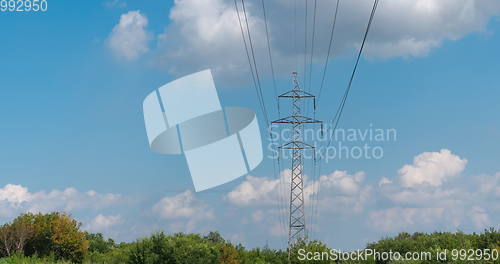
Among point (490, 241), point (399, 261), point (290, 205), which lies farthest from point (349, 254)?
point (399, 261)

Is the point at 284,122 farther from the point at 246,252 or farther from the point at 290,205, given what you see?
the point at 246,252

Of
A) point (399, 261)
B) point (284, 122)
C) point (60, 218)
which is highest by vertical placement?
point (284, 122)

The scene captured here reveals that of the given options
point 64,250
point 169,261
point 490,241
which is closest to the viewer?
point 169,261

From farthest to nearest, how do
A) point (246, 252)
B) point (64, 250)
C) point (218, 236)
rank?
Answer: point (218, 236)
point (246, 252)
point (64, 250)

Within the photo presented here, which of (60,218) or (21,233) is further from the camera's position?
(60,218)

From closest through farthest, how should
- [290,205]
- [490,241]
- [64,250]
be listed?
[290,205] < [490,241] < [64,250]

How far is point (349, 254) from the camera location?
5319 cm

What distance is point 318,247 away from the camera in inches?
2189

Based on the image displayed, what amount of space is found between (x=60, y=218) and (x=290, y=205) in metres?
25.7

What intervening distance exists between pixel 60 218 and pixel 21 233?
4647 mm

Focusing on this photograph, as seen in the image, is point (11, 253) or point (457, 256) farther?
point (11, 253)

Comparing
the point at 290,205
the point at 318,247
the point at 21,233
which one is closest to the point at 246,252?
the point at 318,247

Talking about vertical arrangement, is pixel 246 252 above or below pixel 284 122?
below

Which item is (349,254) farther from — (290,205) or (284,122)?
(284,122)
